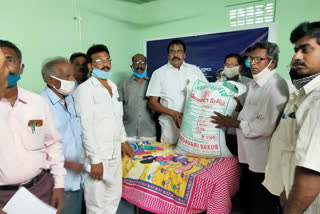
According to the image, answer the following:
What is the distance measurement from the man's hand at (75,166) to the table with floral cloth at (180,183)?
0.38 meters

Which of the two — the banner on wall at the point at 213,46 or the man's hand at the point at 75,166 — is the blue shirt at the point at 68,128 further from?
the banner on wall at the point at 213,46

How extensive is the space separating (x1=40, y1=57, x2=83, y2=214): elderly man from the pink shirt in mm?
263

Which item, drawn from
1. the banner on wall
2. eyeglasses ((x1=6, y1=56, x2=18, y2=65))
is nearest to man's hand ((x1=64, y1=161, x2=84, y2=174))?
eyeglasses ((x1=6, y1=56, x2=18, y2=65))

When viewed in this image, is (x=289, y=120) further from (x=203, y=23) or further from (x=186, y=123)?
(x=203, y=23)

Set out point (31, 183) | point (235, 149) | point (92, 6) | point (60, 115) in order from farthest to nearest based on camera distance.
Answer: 1. point (92, 6)
2. point (235, 149)
3. point (60, 115)
4. point (31, 183)

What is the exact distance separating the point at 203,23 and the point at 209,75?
0.78 metres

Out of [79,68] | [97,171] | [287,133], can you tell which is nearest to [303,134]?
[287,133]

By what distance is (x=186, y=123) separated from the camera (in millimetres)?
1613

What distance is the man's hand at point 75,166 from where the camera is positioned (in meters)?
1.44

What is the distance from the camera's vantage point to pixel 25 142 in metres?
0.98

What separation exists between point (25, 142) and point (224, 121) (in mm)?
1199

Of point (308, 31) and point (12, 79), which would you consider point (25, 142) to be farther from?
point (308, 31)

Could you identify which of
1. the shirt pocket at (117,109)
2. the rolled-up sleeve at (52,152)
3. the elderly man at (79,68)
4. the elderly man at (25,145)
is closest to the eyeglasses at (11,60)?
the elderly man at (25,145)

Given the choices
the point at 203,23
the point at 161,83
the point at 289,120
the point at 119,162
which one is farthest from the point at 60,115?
the point at 203,23
